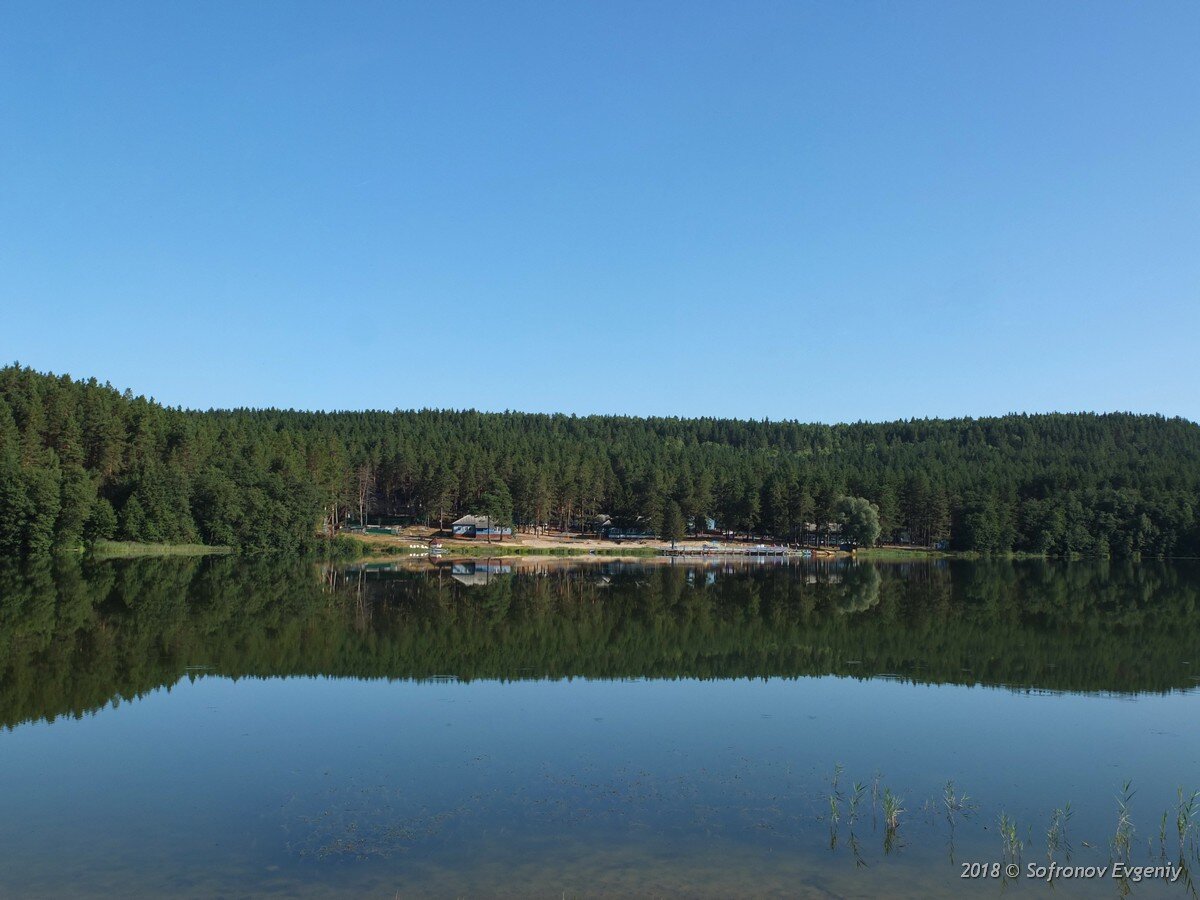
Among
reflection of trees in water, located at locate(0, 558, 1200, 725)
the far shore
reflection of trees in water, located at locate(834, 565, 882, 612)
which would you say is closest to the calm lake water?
reflection of trees in water, located at locate(0, 558, 1200, 725)

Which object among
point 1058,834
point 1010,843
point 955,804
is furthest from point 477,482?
point 1010,843

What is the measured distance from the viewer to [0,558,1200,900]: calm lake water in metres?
12.4

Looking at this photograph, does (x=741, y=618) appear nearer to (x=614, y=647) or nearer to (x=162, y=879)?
(x=614, y=647)

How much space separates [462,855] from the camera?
1266 cm

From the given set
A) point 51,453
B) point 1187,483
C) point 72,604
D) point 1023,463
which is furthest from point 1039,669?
point 1023,463

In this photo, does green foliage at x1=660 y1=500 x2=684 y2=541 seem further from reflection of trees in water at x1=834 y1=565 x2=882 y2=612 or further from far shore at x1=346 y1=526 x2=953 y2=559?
reflection of trees in water at x1=834 y1=565 x2=882 y2=612

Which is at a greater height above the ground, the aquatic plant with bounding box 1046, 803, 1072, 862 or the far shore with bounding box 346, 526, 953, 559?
the aquatic plant with bounding box 1046, 803, 1072, 862

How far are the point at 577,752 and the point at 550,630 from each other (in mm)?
18527

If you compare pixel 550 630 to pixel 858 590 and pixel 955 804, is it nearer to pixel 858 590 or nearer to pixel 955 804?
pixel 955 804

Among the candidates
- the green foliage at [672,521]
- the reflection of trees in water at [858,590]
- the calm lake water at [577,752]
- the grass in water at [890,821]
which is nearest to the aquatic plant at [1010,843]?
the calm lake water at [577,752]

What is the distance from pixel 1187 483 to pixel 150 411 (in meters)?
137

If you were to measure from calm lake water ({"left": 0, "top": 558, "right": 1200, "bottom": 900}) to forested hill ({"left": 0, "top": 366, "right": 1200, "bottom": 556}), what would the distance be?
43.0 m

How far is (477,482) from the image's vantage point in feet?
393

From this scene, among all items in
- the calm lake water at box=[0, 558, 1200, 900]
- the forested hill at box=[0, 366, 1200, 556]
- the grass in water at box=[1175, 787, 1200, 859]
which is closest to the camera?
the calm lake water at box=[0, 558, 1200, 900]
